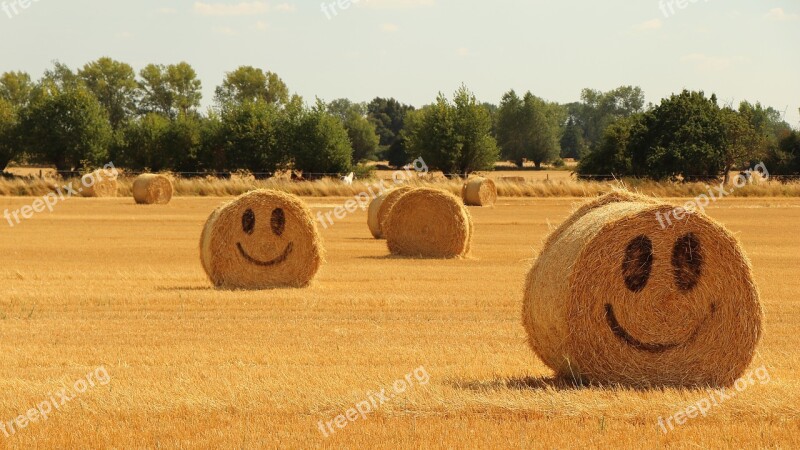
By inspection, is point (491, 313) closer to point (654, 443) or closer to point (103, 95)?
point (654, 443)

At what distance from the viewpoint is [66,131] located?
76.5 meters

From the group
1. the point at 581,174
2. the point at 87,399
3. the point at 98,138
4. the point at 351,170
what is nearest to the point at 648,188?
the point at 581,174

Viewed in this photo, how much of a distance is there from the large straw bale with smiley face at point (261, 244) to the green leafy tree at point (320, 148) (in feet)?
167

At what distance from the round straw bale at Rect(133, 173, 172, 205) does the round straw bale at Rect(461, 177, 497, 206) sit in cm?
1334

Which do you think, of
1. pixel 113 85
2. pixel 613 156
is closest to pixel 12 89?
pixel 113 85

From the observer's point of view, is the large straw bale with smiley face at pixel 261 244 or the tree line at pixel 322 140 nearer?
the large straw bale with smiley face at pixel 261 244

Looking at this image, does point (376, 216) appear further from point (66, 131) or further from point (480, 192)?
point (66, 131)

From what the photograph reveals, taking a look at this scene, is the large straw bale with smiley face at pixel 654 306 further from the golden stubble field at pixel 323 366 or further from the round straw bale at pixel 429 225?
the round straw bale at pixel 429 225

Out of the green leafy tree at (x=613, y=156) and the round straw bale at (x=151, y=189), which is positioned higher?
the green leafy tree at (x=613, y=156)

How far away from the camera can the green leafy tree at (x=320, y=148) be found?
2798 inches

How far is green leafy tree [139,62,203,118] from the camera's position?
12769 cm

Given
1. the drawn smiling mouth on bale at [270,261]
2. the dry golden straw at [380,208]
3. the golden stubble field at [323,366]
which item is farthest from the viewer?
the dry golden straw at [380,208]

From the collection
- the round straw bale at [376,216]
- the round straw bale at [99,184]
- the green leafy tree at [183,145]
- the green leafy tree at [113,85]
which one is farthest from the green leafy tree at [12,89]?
the round straw bale at [376,216]

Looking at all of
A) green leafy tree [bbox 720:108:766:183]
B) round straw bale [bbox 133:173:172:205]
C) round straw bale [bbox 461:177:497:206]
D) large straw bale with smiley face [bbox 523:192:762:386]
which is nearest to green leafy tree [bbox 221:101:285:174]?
round straw bale [bbox 133:173:172:205]
